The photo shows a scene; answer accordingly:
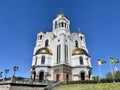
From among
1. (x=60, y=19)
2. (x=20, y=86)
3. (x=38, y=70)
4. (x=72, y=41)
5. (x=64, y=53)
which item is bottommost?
(x=20, y=86)

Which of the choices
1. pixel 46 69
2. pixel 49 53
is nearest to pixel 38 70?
pixel 46 69

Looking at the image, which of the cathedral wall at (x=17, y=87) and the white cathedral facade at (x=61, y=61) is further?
the white cathedral facade at (x=61, y=61)

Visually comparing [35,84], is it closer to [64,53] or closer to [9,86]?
[9,86]

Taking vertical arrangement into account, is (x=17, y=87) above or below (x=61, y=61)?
below

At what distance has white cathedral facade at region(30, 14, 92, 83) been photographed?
5294 cm

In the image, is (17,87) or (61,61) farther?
(61,61)

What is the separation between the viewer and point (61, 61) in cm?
5328

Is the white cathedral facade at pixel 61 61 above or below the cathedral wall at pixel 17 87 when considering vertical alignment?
above

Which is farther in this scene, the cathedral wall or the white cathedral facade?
the white cathedral facade

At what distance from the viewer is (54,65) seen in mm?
54438

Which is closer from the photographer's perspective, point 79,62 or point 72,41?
point 79,62

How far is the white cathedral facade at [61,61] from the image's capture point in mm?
52938

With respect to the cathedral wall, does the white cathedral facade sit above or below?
above

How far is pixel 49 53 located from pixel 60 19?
16.1 m
